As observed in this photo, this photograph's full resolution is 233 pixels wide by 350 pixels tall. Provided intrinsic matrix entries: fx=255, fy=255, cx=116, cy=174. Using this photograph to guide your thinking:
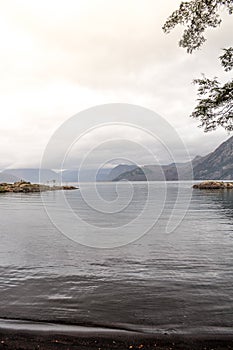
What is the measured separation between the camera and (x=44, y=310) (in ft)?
36.3

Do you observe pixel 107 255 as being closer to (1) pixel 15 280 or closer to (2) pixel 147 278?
(2) pixel 147 278

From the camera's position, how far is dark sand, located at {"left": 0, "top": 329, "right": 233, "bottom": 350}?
804cm

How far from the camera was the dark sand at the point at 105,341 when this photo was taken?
8.04 m

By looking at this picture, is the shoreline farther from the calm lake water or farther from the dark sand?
the calm lake water

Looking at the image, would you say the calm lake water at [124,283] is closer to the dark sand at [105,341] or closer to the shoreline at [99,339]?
the shoreline at [99,339]

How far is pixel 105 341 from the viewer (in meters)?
8.41

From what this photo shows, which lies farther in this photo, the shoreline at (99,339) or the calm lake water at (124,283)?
the calm lake water at (124,283)

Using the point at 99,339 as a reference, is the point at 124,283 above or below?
below

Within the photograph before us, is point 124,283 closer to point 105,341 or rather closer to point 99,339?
point 99,339

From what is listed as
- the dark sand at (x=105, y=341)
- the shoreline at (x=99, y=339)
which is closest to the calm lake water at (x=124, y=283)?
the shoreline at (x=99, y=339)

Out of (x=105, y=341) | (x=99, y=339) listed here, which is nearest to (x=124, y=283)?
(x=99, y=339)

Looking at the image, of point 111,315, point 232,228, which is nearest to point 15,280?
point 111,315

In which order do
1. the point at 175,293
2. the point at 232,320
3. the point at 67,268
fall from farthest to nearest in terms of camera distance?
the point at 67,268, the point at 175,293, the point at 232,320

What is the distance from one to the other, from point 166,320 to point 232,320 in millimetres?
2527
